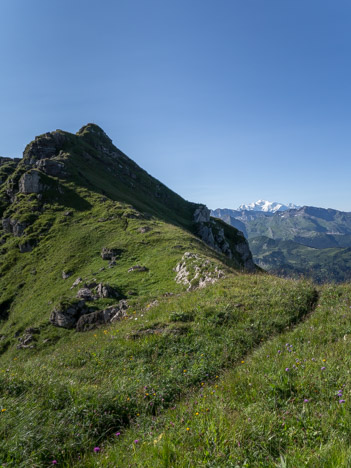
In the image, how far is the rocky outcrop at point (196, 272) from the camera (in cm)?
2144

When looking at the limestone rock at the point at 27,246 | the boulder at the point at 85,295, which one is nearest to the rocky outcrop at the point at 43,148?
the limestone rock at the point at 27,246

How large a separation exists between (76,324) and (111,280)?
6880 mm

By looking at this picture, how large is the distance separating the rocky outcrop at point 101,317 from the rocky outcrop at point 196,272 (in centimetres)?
616

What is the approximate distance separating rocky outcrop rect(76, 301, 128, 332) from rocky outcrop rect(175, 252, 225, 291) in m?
6.16

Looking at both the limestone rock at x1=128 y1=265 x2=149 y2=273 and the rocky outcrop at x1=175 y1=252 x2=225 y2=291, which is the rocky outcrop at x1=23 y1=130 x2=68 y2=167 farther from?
the rocky outcrop at x1=175 y1=252 x2=225 y2=291

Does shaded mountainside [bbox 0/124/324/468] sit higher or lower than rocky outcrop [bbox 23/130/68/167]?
lower

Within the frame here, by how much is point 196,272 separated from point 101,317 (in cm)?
980

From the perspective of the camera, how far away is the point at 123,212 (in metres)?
57.3

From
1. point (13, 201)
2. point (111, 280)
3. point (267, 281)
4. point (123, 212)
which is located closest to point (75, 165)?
point (13, 201)

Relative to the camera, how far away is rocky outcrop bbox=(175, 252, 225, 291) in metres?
21.4

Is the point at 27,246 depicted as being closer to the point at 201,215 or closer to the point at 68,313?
the point at 68,313

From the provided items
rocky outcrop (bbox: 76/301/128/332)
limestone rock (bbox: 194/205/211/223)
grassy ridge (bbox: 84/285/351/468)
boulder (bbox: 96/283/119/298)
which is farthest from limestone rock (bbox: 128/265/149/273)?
limestone rock (bbox: 194/205/211/223)

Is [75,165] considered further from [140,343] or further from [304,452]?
[304,452]

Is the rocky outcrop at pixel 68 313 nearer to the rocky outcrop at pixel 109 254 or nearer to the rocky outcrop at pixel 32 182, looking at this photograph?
the rocky outcrop at pixel 109 254
